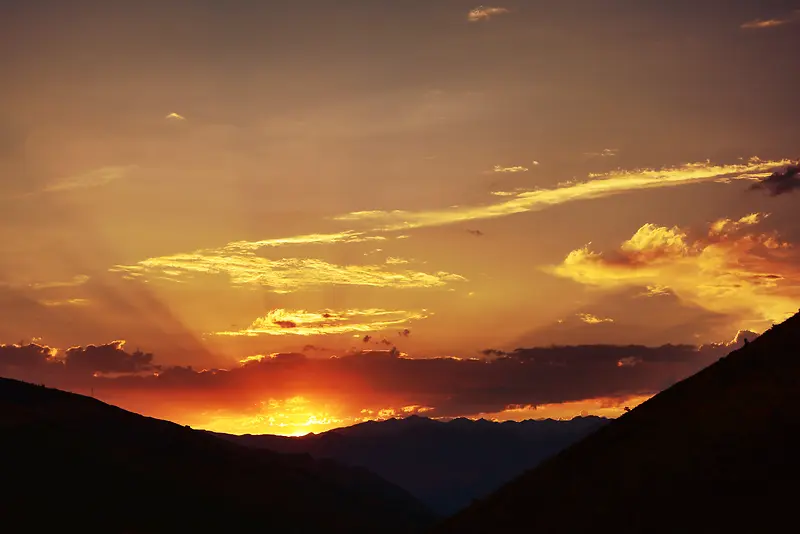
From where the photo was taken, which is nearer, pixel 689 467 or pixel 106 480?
pixel 689 467

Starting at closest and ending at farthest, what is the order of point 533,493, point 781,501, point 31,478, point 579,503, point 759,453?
point 781,501 → point 759,453 → point 579,503 → point 533,493 → point 31,478

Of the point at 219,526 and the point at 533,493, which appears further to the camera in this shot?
the point at 219,526

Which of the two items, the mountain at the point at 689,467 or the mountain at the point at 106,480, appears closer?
the mountain at the point at 689,467

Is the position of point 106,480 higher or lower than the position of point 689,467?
lower

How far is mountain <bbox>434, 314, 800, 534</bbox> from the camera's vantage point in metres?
52.4

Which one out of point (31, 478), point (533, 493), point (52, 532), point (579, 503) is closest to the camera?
point (579, 503)

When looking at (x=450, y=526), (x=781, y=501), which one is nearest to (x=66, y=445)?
(x=450, y=526)

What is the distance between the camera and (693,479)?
56969mm

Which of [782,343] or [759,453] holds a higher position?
[782,343]

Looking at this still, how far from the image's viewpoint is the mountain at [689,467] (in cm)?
5244

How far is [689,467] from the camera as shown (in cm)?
5888

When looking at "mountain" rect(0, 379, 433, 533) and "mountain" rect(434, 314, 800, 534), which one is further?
"mountain" rect(0, 379, 433, 533)

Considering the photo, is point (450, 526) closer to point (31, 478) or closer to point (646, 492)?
point (646, 492)

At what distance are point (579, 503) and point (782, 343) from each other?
82.7ft
